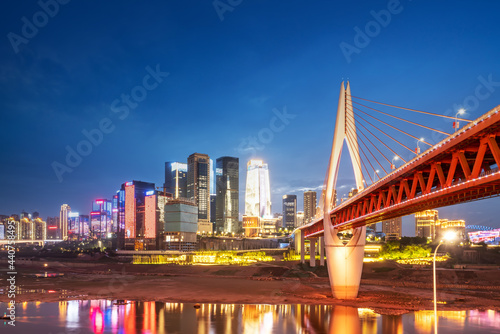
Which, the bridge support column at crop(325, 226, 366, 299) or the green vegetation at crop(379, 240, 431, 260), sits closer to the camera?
the bridge support column at crop(325, 226, 366, 299)

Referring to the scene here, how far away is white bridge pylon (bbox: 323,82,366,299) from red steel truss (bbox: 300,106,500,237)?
273 inches

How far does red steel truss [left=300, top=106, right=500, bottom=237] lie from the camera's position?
21.0m

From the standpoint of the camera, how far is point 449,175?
80.2 ft

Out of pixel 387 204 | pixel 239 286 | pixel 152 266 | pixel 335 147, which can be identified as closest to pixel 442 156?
pixel 387 204

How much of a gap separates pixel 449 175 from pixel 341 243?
83.0 feet

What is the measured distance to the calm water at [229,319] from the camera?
1380 inches

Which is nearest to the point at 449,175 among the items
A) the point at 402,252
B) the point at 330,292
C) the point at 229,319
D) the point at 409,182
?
the point at 409,182

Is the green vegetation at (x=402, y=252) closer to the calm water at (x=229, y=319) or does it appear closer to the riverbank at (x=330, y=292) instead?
the riverbank at (x=330, y=292)

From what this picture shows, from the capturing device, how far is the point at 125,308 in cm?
4566

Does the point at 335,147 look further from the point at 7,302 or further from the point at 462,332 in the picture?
the point at 7,302

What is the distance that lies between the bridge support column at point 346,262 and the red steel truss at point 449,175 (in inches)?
290

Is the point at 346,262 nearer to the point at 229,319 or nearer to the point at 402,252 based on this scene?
the point at 229,319

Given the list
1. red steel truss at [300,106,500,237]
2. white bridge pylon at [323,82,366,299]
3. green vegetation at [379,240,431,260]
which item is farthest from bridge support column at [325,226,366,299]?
green vegetation at [379,240,431,260]

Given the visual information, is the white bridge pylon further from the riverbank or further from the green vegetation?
the green vegetation
